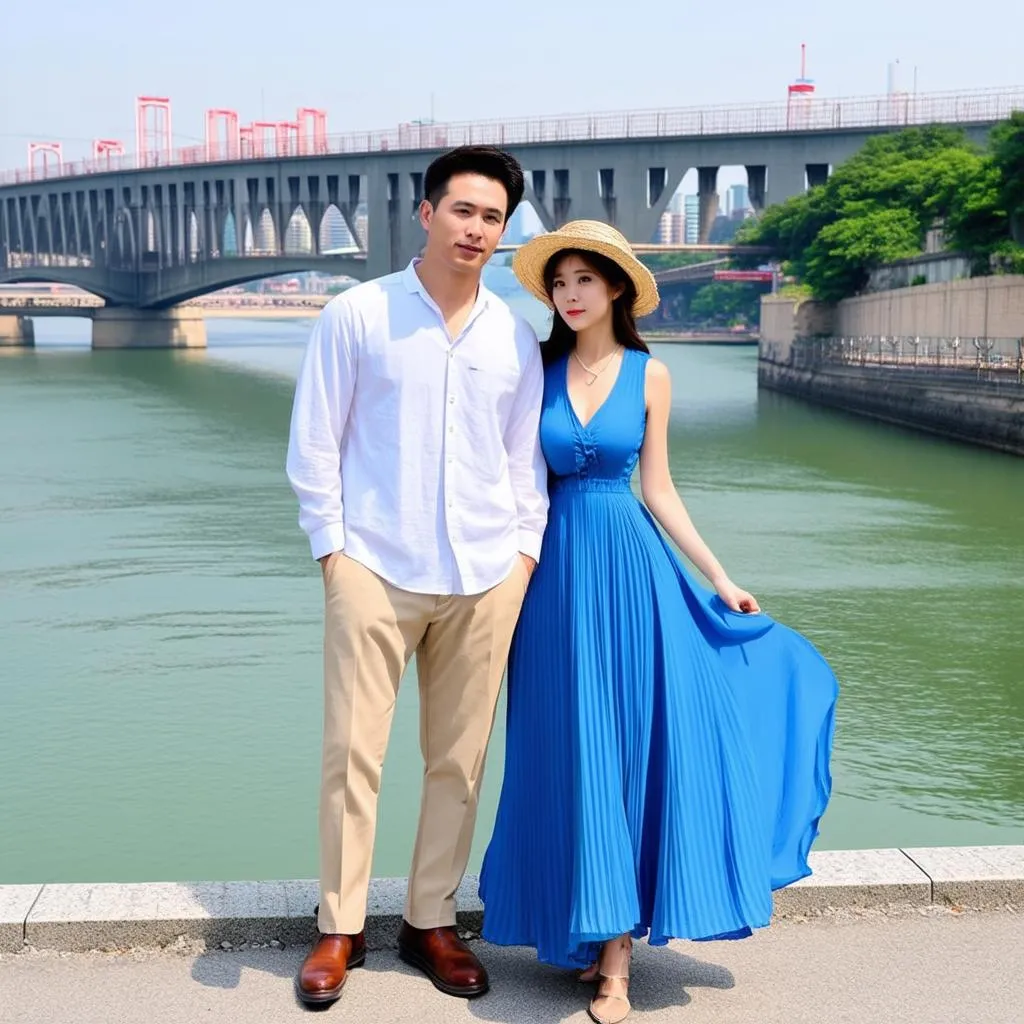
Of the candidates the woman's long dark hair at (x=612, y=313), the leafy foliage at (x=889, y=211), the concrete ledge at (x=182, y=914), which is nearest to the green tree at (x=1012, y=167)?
the leafy foliage at (x=889, y=211)

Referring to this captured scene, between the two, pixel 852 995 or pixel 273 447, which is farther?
pixel 273 447

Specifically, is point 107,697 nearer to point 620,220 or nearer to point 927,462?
point 927,462

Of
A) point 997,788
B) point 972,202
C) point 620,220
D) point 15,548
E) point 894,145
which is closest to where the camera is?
point 997,788

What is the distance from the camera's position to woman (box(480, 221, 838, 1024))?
3.75 m

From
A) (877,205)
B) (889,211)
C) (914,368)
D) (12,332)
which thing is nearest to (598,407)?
(914,368)

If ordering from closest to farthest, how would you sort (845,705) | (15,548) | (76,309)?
(845,705) → (15,548) → (76,309)

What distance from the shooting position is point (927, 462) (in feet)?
82.8

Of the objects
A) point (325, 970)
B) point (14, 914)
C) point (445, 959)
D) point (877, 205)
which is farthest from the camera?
point (877, 205)

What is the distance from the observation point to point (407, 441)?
383cm

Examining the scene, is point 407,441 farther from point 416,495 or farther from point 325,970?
point 325,970

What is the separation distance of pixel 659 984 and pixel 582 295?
1641 mm

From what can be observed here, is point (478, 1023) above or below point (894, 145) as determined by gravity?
below

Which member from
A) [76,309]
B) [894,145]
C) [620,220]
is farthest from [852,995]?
[76,309]

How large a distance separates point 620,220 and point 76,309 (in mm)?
35185
